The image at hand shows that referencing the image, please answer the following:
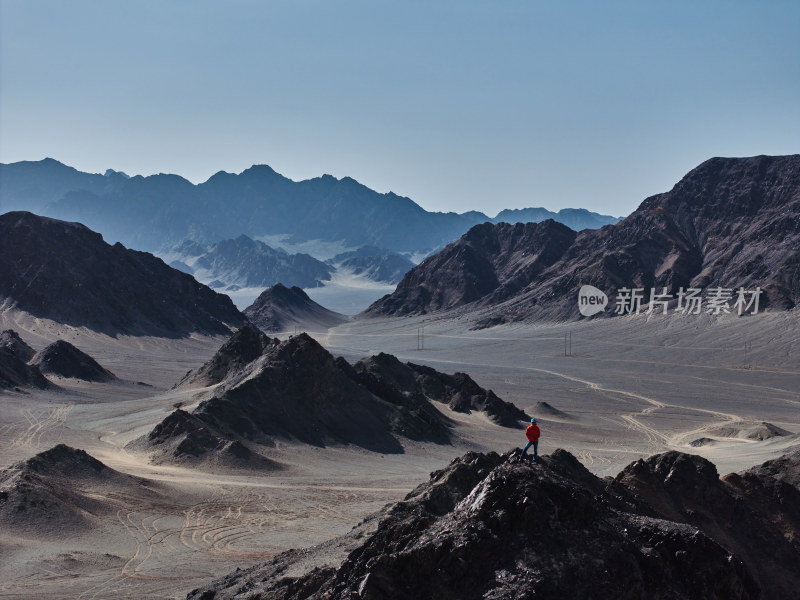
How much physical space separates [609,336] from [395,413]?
8037 cm

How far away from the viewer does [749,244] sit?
129875mm

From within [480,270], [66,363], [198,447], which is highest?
[480,270]

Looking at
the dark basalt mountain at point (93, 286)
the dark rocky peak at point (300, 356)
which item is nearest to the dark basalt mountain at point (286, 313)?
the dark basalt mountain at point (93, 286)

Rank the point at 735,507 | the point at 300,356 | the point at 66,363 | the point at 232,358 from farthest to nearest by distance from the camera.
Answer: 1. the point at 66,363
2. the point at 232,358
3. the point at 300,356
4. the point at 735,507

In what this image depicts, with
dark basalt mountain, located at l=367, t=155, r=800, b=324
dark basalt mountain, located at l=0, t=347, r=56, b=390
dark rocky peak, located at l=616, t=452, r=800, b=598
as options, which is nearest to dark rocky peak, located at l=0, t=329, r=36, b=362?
dark basalt mountain, located at l=0, t=347, r=56, b=390

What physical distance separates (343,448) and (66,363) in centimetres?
3509

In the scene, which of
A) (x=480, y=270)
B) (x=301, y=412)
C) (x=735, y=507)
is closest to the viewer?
(x=735, y=507)

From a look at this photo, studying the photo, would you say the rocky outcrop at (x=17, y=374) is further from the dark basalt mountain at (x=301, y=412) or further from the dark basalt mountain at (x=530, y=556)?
the dark basalt mountain at (x=530, y=556)

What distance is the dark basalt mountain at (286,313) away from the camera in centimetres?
15575

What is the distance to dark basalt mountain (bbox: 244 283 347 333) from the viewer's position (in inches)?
6132

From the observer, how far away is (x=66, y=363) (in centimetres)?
6319

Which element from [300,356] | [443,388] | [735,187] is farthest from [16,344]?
[735,187]

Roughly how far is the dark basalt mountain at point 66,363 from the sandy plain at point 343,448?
89.2 inches

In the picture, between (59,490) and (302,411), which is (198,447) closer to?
(302,411)
